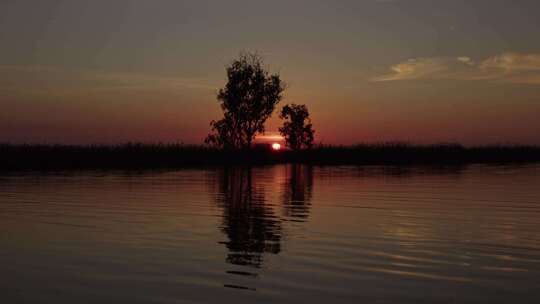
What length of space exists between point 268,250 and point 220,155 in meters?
57.3

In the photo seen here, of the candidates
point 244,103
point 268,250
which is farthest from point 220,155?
point 268,250

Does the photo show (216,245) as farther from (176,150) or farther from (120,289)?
(176,150)

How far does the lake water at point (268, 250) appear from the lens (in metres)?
8.40

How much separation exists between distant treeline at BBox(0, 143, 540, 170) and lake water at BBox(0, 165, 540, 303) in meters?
31.3

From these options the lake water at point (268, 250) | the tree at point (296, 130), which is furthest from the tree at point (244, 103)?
the lake water at point (268, 250)

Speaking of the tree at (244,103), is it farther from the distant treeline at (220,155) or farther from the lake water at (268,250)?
the lake water at (268,250)

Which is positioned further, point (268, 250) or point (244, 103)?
point (244, 103)

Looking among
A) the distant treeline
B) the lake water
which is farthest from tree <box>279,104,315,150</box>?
the lake water

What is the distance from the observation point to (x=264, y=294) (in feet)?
27.0

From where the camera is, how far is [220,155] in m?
68.8

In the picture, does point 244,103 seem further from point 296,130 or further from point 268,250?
point 268,250

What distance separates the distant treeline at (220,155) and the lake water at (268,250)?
31253 millimetres

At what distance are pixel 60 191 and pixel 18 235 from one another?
12.8m

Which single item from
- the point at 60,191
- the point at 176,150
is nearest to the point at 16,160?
the point at 176,150
